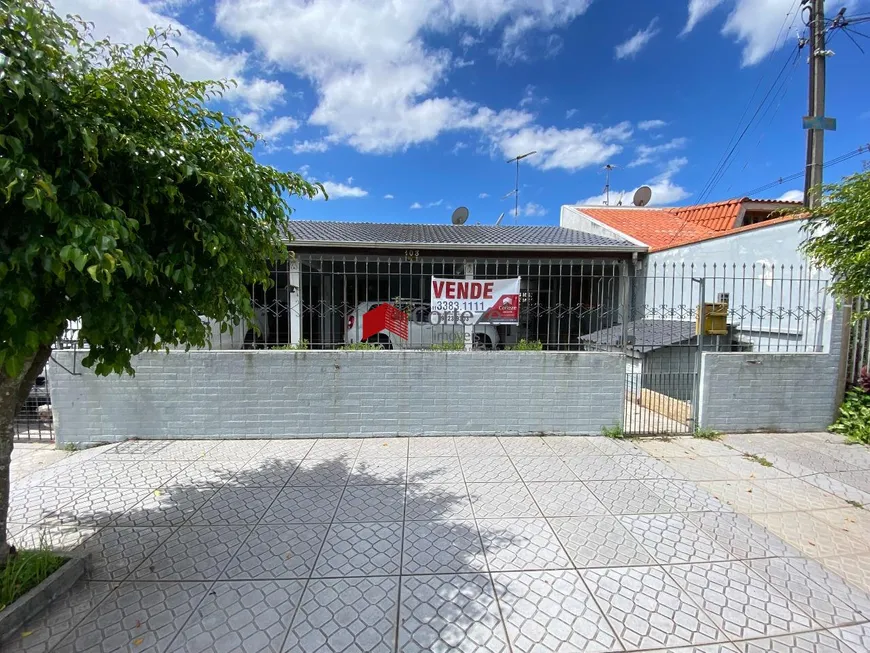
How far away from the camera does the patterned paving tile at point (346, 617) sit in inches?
78.6

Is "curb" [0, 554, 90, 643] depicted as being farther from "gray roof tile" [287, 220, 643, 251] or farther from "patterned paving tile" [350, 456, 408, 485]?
"gray roof tile" [287, 220, 643, 251]

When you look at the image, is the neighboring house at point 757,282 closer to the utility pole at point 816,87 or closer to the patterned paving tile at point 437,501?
the utility pole at point 816,87

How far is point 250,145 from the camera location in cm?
256

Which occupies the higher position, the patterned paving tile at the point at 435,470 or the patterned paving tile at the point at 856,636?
the patterned paving tile at the point at 435,470

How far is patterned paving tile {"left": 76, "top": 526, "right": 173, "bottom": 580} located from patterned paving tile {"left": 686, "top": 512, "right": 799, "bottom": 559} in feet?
13.1

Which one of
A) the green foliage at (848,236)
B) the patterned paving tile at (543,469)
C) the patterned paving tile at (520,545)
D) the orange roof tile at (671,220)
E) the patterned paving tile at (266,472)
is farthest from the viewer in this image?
the orange roof tile at (671,220)

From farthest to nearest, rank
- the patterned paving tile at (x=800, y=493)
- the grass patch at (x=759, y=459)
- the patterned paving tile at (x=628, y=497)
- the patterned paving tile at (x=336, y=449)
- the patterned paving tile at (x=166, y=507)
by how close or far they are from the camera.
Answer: the patterned paving tile at (x=336, y=449), the grass patch at (x=759, y=459), the patterned paving tile at (x=800, y=493), the patterned paving tile at (x=628, y=497), the patterned paving tile at (x=166, y=507)

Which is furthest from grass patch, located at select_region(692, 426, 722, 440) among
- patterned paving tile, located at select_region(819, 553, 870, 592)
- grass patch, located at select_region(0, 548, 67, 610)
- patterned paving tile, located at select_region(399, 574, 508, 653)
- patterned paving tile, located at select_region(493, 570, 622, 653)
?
grass patch, located at select_region(0, 548, 67, 610)

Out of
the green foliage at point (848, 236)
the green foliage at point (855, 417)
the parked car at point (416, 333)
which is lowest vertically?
the green foliage at point (855, 417)

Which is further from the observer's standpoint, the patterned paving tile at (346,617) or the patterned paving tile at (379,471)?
the patterned paving tile at (379,471)

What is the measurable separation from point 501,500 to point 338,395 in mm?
2432

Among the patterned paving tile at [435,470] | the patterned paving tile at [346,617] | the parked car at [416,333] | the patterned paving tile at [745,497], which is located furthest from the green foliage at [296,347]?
the patterned paving tile at [745,497]

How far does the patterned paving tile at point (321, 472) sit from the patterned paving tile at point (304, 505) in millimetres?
109

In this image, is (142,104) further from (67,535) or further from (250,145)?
(67,535)
